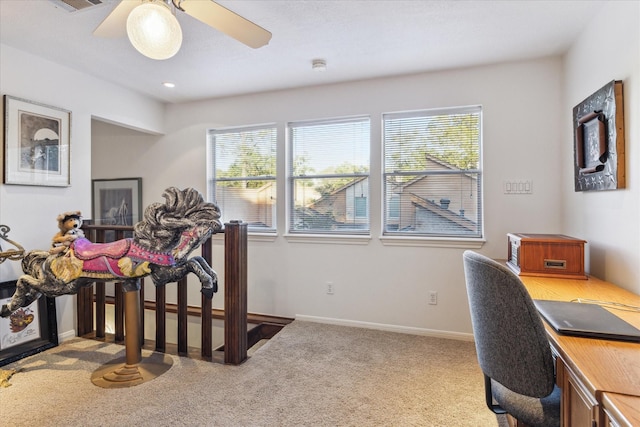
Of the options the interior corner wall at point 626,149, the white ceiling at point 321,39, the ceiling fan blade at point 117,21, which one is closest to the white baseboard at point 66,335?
the white ceiling at point 321,39

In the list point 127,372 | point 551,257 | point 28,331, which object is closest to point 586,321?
point 551,257

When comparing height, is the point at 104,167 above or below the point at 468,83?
below

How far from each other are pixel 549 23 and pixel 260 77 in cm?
233

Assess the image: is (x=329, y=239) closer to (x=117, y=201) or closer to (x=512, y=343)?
(x=512, y=343)

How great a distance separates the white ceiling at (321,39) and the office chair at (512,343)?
1.70 metres

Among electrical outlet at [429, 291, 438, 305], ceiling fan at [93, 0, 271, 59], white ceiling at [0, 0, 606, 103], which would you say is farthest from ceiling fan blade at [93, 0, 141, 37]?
electrical outlet at [429, 291, 438, 305]

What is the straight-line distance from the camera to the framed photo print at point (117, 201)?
13.6 ft

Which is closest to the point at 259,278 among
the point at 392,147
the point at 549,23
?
the point at 392,147

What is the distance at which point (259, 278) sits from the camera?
12.1 feet

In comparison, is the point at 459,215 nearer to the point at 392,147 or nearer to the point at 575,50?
the point at 392,147

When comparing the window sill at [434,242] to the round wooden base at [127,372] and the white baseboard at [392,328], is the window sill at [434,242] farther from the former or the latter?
the round wooden base at [127,372]

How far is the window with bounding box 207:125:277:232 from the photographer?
12.2ft

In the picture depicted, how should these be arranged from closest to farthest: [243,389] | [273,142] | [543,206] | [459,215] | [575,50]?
[243,389]
[575,50]
[543,206]
[459,215]
[273,142]

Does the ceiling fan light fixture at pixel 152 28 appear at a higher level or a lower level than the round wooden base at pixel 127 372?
higher
